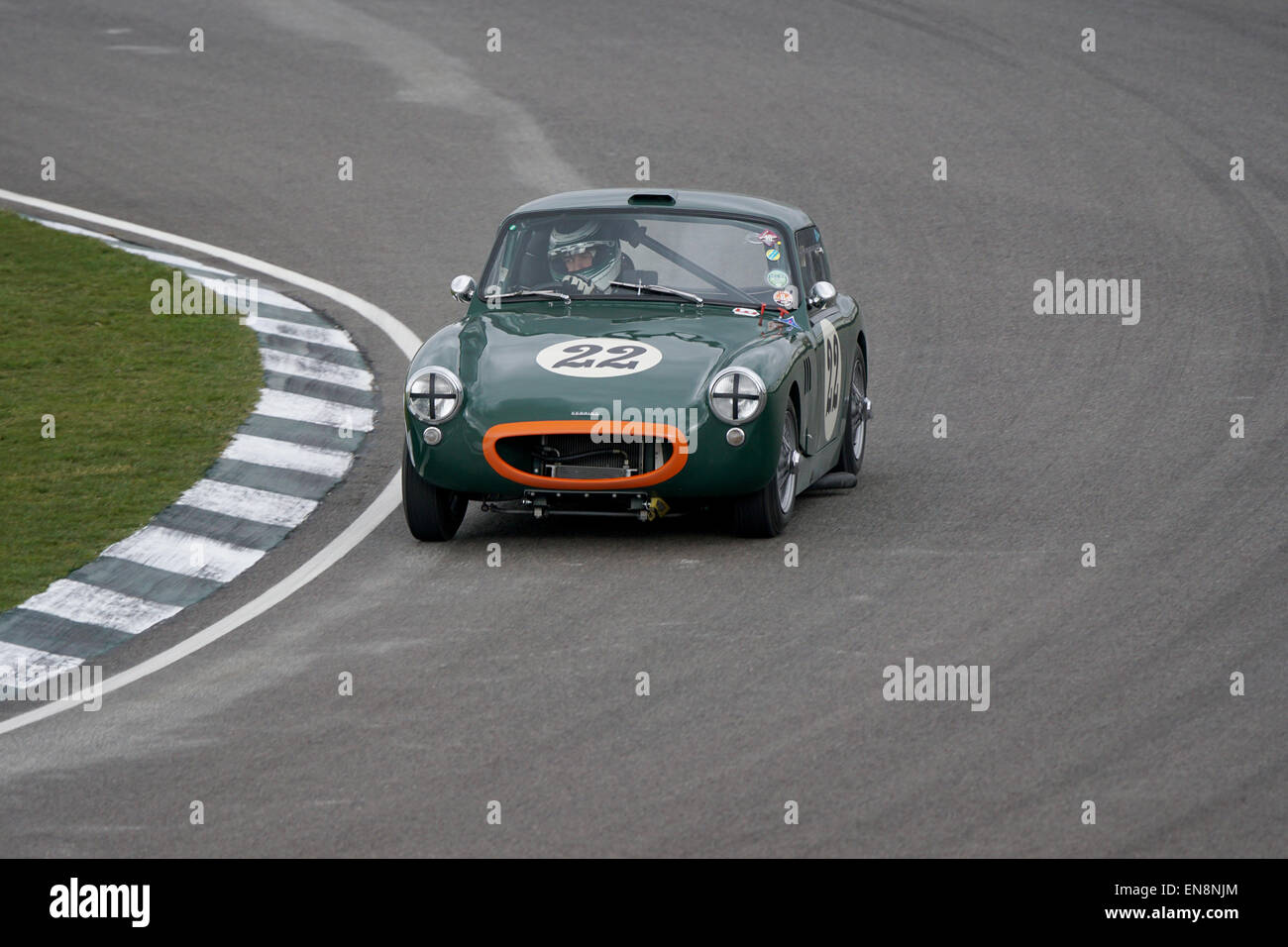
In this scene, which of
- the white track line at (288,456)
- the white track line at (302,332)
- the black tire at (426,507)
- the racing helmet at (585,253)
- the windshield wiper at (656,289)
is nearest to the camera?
the black tire at (426,507)

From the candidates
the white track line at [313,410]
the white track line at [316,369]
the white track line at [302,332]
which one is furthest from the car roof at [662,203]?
the white track line at [302,332]

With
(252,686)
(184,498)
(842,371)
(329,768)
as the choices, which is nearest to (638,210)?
(842,371)

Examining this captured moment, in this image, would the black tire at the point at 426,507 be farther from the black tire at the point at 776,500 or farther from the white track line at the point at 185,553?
the black tire at the point at 776,500

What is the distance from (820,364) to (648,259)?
1079 millimetres

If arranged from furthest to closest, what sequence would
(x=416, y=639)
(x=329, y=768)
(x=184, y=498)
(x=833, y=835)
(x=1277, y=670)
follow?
1. (x=184, y=498)
2. (x=416, y=639)
3. (x=1277, y=670)
4. (x=329, y=768)
5. (x=833, y=835)

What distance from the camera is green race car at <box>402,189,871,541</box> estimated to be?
9664 millimetres

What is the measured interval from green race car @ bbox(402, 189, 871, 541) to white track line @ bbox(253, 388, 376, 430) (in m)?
1.96

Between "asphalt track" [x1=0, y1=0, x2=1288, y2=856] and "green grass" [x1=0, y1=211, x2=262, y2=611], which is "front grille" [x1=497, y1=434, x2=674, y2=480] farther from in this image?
"green grass" [x1=0, y1=211, x2=262, y2=611]

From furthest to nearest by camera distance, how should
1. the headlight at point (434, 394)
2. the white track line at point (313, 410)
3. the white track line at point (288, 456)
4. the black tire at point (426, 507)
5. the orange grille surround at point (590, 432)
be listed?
the white track line at point (313, 410), the white track line at point (288, 456), the black tire at point (426, 507), the headlight at point (434, 394), the orange grille surround at point (590, 432)

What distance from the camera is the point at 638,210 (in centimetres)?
1107

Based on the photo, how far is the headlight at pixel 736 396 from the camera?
381 inches

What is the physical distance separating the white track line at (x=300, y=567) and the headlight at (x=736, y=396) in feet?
6.57

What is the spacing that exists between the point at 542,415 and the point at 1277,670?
3.54 metres

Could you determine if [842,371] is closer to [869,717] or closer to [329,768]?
[869,717]
